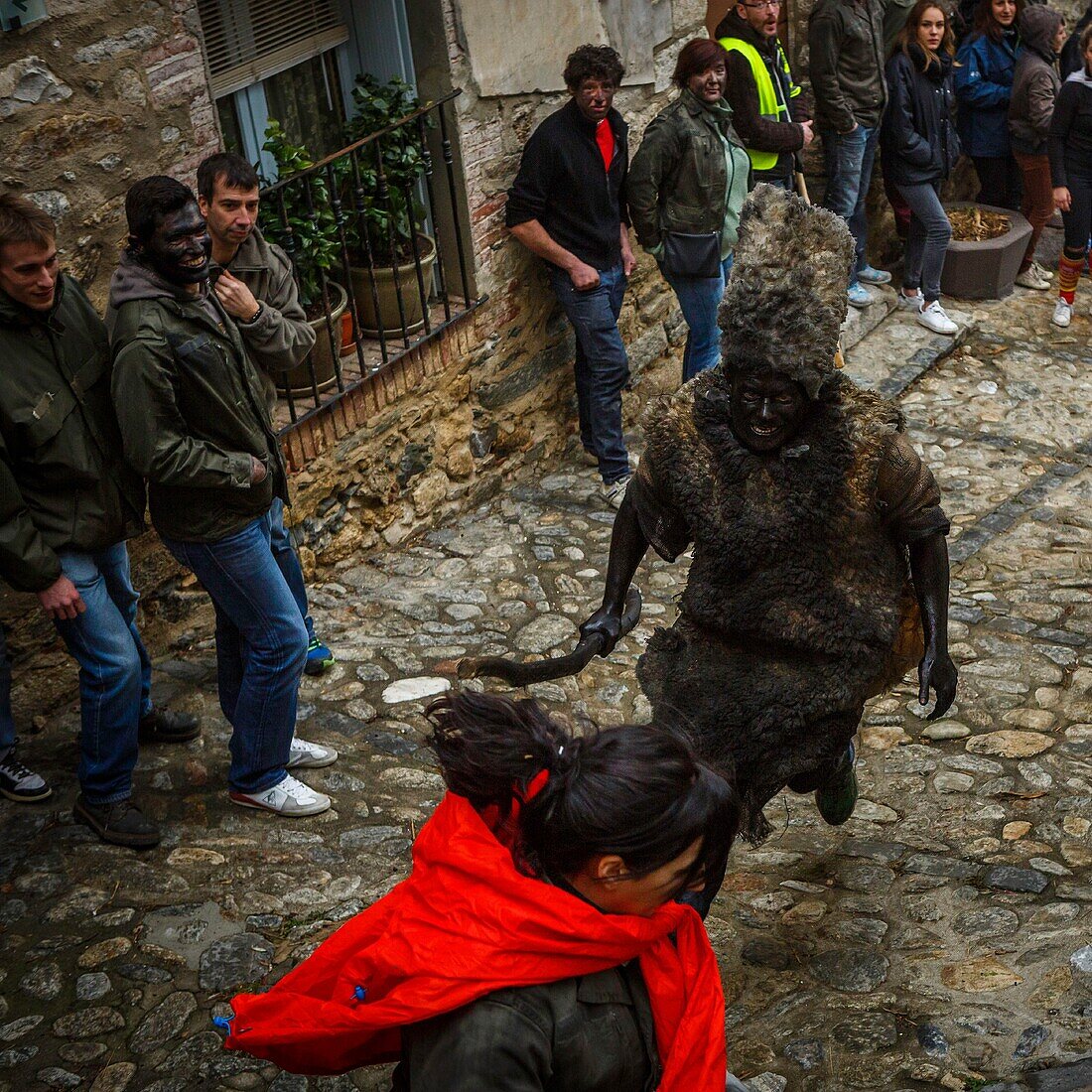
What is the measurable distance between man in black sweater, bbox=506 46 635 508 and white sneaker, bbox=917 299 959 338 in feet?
9.01

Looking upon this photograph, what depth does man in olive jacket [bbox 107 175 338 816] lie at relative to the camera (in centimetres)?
376

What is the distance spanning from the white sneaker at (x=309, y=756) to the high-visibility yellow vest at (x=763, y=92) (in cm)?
428

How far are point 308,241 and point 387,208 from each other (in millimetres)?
657

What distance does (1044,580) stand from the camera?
20.0ft

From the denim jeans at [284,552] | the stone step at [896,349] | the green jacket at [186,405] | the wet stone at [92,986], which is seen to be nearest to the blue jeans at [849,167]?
the stone step at [896,349]

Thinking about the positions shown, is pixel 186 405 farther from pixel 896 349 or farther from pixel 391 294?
pixel 896 349

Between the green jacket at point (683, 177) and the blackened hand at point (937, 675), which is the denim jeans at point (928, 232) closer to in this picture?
the green jacket at point (683, 177)

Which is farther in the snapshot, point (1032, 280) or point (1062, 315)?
point (1032, 280)

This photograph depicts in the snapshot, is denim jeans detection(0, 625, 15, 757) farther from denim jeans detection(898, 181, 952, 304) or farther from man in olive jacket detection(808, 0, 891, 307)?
denim jeans detection(898, 181, 952, 304)

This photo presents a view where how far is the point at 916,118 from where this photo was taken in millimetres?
8586

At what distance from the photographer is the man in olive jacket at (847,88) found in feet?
26.6

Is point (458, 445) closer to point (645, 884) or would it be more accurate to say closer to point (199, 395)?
point (199, 395)

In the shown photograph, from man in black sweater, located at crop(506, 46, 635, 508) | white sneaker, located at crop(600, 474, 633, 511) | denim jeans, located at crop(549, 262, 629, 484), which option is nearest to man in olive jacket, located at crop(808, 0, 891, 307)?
man in black sweater, located at crop(506, 46, 635, 508)

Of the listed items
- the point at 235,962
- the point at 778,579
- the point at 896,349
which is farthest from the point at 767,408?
the point at 896,349
